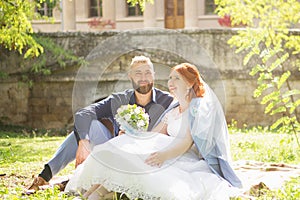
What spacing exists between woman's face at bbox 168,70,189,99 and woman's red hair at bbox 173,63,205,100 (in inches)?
1.4

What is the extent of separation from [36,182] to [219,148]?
180cm

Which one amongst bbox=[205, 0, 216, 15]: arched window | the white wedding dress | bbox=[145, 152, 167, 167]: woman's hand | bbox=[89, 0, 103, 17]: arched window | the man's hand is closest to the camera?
the white wedding dress

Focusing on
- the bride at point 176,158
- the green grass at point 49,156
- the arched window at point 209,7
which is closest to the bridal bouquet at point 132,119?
the bride at point 176,158

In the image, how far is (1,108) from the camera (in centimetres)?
1500

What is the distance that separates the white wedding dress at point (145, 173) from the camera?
4.59 m

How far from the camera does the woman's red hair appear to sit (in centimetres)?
499

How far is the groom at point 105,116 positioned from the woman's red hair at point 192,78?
1.41 feet

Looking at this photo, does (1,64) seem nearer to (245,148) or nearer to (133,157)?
(245,148)

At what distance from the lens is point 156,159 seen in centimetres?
475

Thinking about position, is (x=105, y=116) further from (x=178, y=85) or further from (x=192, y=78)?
(x=192, y=78)

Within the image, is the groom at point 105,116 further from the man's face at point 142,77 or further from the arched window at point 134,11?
the arched window at point 134,11

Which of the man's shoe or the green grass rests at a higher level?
the man's shoe

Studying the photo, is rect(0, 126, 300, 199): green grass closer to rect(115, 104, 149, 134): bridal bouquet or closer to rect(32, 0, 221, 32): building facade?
rect(115, 104, 149, 134): bridal bouquet

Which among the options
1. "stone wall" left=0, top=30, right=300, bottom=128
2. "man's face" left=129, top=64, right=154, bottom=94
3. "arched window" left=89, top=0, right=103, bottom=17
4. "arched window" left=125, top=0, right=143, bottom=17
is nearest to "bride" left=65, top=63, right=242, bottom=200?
"man's face" left=129, top=64, right=154, bottom=94
